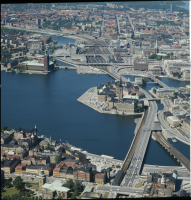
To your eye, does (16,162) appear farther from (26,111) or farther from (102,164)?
(26,111)

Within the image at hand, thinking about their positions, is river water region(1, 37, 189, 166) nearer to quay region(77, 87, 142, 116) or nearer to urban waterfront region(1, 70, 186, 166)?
urban waterfront region(1, 70, 186, 166)

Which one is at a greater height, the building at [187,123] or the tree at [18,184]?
the building at [187,123]

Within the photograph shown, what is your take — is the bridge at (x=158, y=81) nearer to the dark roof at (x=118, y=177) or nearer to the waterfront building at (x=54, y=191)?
the dark roof at (x=118, y=177)

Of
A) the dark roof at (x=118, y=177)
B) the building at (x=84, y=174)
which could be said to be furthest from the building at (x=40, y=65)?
the dark roof at (x=118, y=177)

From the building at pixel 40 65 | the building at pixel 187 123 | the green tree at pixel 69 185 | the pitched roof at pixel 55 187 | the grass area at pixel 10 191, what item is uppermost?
the building at pixel 40 65

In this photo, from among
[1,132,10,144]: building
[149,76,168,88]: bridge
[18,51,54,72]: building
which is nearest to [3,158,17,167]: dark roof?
[1,132,10,144]: building

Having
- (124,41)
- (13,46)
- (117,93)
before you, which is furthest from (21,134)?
(124,41)

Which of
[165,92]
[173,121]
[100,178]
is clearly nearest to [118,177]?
[100,178]
